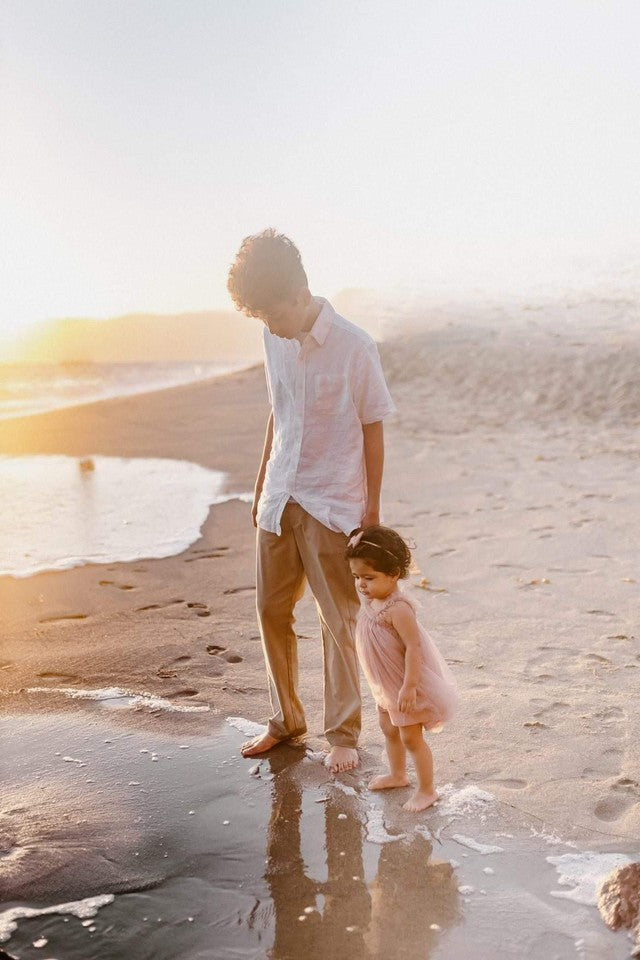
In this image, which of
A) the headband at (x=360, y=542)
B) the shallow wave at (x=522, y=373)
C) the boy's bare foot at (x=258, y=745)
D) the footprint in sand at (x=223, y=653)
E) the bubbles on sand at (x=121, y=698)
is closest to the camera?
the headband at (x=360, y=542)

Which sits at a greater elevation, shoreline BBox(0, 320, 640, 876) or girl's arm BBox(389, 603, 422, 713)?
girl's arm BBox(389, 603, 422, 713)

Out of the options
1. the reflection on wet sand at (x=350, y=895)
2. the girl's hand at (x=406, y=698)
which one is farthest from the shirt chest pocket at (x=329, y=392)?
the reflection on wet sand at (x=350, y=895)

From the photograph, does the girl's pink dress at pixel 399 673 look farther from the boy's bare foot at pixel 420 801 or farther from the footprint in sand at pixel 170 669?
the footprint in sand at pixel 170 669

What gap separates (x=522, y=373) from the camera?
15.5 metres

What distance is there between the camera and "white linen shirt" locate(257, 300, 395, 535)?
3.29 metres

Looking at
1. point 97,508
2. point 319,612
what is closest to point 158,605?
point 319,612

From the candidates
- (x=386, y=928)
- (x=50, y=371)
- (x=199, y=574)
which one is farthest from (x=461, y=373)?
(x=50, y=371)

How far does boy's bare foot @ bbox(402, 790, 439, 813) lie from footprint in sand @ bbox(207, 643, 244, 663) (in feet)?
5.54

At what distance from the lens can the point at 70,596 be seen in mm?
6008

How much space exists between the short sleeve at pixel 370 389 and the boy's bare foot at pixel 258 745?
4.43ft

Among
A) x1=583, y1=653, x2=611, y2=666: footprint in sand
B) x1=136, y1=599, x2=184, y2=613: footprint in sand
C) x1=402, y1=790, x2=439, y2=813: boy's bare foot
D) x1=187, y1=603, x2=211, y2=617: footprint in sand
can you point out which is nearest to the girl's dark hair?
x1=402, y1=790, x2=439, y2=813: boy's bare foot

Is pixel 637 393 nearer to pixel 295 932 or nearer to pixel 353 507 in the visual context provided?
pixel 353 507

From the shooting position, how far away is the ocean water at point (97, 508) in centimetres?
726

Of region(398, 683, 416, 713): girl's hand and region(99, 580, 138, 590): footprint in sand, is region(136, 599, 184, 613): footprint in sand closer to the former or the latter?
region(99, 580, 138, 590): footprint in sand
